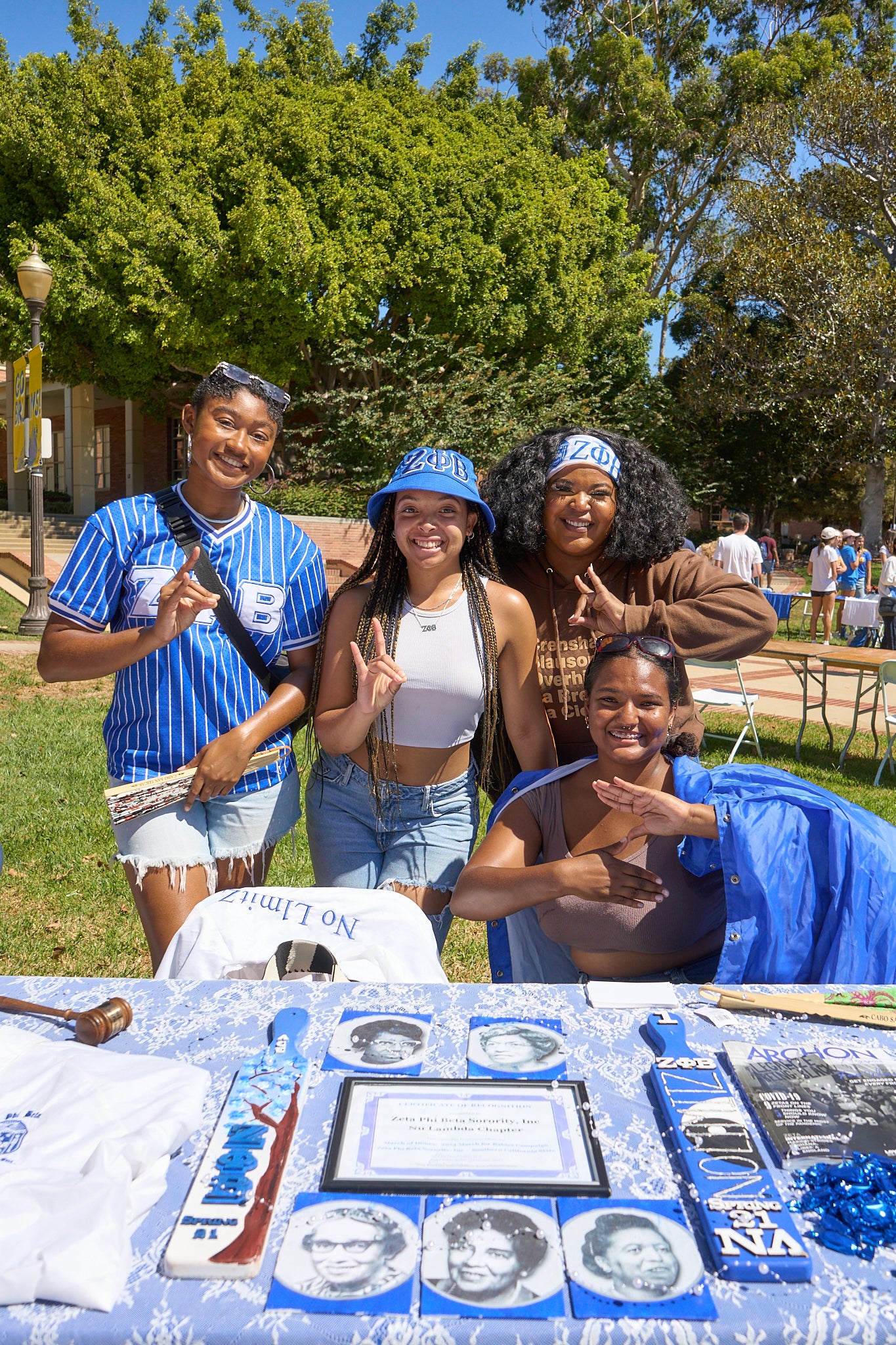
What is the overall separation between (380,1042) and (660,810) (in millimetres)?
835

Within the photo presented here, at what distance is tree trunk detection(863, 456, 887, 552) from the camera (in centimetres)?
2508

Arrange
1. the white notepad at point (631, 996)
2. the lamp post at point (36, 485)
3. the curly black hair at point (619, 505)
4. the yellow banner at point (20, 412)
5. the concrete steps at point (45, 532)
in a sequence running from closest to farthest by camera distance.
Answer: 1. the white notepad at point (631, 996)
2. the curly black hair at point (619, 505)
3. the yellow banner at point (20, 412)
4. the lamp post at point (36, 485)
5. the concrete steps at point (45, 532)

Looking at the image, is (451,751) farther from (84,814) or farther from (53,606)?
(84,814)

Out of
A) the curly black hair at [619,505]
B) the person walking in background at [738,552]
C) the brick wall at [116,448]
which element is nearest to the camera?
the curly black hair at [619,505]

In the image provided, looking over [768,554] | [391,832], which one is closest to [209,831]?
[391,832]

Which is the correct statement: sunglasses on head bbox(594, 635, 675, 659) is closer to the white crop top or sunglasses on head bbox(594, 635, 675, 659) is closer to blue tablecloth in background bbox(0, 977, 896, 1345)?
the white crop top

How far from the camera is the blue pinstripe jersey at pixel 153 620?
235 cm

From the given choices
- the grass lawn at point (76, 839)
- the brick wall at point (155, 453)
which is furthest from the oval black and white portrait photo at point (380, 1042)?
the brick wall at point (155, 453)

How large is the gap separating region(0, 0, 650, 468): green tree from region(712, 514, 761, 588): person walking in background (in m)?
7.18

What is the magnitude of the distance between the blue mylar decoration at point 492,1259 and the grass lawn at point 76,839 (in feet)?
8.51

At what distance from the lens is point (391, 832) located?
250cm

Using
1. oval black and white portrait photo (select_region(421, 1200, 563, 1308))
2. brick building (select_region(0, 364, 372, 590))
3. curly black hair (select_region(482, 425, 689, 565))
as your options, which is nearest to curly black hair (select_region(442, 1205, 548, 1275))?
oval black and white portrait photo (select_region(421, 1200, 563, 1308))

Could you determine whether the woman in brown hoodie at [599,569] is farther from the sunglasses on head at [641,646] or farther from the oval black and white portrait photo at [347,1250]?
the oval black and white portrait photo at [347,1250]

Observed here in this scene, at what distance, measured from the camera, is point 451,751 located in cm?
251
